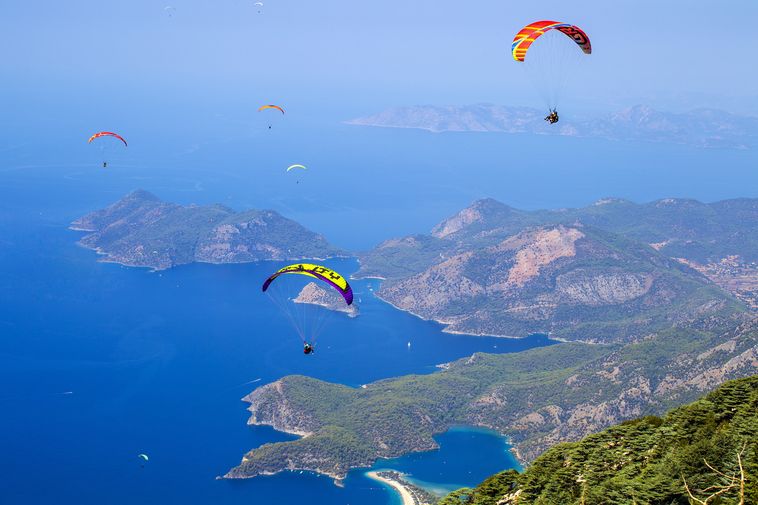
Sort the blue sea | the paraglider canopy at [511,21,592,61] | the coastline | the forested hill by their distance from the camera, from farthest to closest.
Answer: the blue sea
the coastline
the paraglider canopy at [511,21,592,61]
the forested hill

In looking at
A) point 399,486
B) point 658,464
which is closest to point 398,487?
point 399,486

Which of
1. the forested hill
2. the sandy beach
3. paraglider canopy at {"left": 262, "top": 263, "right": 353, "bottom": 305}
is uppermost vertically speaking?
paraglider canopy at {"left": 262, "top": 263, "right": 353, "bottom": 305}

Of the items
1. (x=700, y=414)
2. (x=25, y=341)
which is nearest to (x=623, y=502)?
(x=700, y=414)

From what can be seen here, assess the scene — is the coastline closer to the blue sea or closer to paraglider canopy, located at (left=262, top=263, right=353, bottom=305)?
Result: the blue sea

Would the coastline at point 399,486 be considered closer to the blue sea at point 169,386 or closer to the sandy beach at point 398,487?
the sandy beach at point 398,487

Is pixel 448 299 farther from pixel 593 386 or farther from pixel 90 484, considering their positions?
pixel 90 484

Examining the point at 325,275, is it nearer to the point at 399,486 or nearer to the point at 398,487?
the point at 398,487

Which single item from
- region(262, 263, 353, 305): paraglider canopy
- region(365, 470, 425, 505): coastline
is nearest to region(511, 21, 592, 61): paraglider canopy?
region(262, 263, 353, 305): paraglider canopy

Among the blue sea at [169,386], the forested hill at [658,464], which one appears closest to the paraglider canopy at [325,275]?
the forested hill at [658,464]
